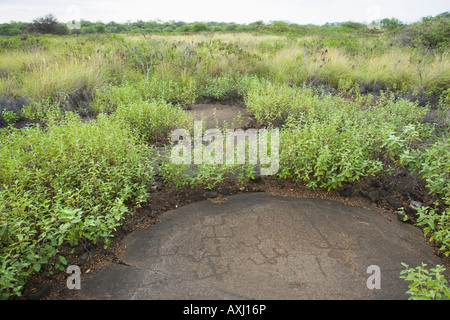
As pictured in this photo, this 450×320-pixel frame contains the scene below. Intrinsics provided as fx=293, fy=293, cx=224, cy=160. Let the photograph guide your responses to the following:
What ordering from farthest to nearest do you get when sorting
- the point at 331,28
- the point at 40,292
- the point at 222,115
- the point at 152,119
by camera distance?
the point at 331,28 < the point at 222,115 < the point at 152,119 < the point at 40,292

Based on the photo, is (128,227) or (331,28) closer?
(128,227)

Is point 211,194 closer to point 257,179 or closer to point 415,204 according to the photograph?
point 257,179

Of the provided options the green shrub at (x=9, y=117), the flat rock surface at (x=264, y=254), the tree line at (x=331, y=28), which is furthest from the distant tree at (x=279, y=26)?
the flat rock surface at (x=264, y=254)

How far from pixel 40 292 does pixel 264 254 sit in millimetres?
1750

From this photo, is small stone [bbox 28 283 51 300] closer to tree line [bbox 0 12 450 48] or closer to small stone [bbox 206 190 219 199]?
small stone [bbox 206 190 219 199]

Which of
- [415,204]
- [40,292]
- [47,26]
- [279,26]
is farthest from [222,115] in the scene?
[279,26]

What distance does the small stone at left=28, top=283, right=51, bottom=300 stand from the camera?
2.11m

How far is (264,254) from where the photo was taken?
256 centimetres

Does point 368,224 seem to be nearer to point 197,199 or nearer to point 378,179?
point 378,179

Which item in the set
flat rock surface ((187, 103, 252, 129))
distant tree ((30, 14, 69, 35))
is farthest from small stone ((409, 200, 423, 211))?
distant tree ((30, 14, 69, 35))

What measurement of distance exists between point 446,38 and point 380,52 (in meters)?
2.60

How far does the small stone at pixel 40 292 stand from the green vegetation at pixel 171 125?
0.13 m

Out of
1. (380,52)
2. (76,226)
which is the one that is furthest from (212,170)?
(380,52)

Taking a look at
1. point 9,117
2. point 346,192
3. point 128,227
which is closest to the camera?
point 128,227
